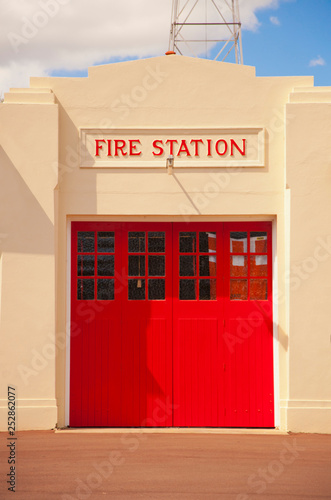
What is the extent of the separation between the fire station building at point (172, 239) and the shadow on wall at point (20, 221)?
2cm

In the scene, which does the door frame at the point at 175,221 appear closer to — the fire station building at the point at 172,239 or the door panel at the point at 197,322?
the fire station building at the point at 172,239

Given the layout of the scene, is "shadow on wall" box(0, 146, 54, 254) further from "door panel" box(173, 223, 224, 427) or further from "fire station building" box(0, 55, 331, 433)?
"door panel" box(173, 223, 224, 427)

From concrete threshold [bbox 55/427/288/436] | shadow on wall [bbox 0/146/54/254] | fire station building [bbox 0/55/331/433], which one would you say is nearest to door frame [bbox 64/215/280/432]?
fire station building [bbox 0/55/331/433]

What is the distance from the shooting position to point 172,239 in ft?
30.7

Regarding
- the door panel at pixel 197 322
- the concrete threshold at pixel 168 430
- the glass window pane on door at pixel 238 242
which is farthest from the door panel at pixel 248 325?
the concrete threshold at pixel 168 430

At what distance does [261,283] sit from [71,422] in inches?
120

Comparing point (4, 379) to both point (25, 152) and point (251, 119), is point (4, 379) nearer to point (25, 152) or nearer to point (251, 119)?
point (25, 152)

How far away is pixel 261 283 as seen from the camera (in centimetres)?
935

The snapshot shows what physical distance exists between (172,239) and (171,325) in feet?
3.70

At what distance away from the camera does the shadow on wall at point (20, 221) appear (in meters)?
8.96

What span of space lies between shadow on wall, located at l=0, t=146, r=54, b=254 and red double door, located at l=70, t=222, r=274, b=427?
51 centimetres

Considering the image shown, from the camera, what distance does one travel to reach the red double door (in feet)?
30.1

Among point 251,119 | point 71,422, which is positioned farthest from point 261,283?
point 71,422

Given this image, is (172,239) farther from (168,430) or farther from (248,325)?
(168,430)
